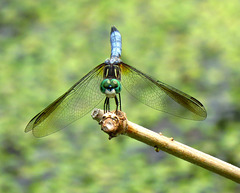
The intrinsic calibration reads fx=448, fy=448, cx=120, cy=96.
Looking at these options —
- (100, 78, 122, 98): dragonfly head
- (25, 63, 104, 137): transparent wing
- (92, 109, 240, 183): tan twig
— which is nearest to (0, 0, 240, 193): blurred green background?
(25, 63, 104, 137): transparent wing

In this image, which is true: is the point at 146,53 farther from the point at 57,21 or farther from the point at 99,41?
the point at 57,21

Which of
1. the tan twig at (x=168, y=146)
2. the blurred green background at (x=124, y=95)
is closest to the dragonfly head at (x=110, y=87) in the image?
the tan twig at (x=168, y=146)

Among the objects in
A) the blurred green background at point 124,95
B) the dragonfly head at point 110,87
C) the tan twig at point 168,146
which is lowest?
the tan twig at point 168,146

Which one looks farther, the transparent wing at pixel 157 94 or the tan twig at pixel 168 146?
the transparent wing at pixel 157 94

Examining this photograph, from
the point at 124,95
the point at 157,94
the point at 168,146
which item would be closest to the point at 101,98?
the point at 157,94

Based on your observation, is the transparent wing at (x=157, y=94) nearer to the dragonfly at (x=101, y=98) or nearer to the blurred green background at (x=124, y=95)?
the dragonfly at (x=101, y=98)

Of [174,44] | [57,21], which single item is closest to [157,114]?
[174,44]
